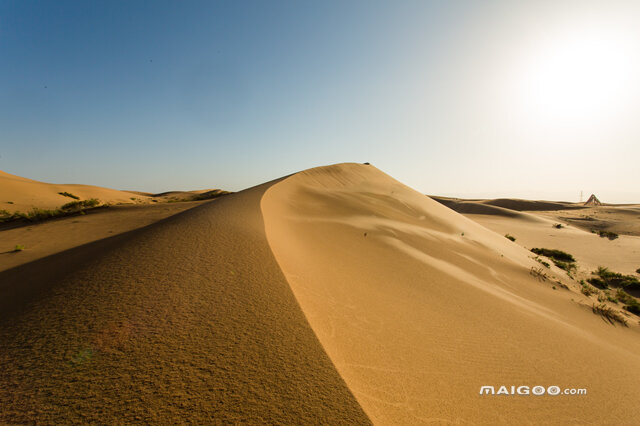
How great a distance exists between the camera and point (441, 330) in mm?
3076

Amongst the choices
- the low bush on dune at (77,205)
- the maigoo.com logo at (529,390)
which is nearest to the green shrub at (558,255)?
the maigoo.com logo at (529,390)

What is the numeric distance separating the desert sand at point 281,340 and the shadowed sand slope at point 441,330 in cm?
2

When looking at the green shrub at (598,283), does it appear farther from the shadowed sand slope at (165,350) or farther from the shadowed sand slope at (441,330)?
the shadowed sand slope at (165,350)

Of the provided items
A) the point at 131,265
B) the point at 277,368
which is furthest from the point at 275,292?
the point at 131,265

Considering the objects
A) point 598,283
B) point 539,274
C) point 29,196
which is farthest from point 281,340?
point 29,196

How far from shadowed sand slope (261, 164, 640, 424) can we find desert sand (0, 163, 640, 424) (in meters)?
0.02

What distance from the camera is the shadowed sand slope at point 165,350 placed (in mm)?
1400

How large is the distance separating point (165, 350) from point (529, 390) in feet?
11.0

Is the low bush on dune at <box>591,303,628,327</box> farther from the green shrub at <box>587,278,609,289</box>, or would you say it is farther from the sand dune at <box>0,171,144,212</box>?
the sand dune at <box>0,171,144,212</box>

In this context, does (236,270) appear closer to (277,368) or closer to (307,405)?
(277,368)

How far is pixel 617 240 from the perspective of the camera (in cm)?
1688

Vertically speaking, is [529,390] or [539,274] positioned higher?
[539,274]

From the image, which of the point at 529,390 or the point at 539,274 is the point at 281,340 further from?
the point at 539,274

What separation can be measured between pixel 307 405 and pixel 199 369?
0.75 m
